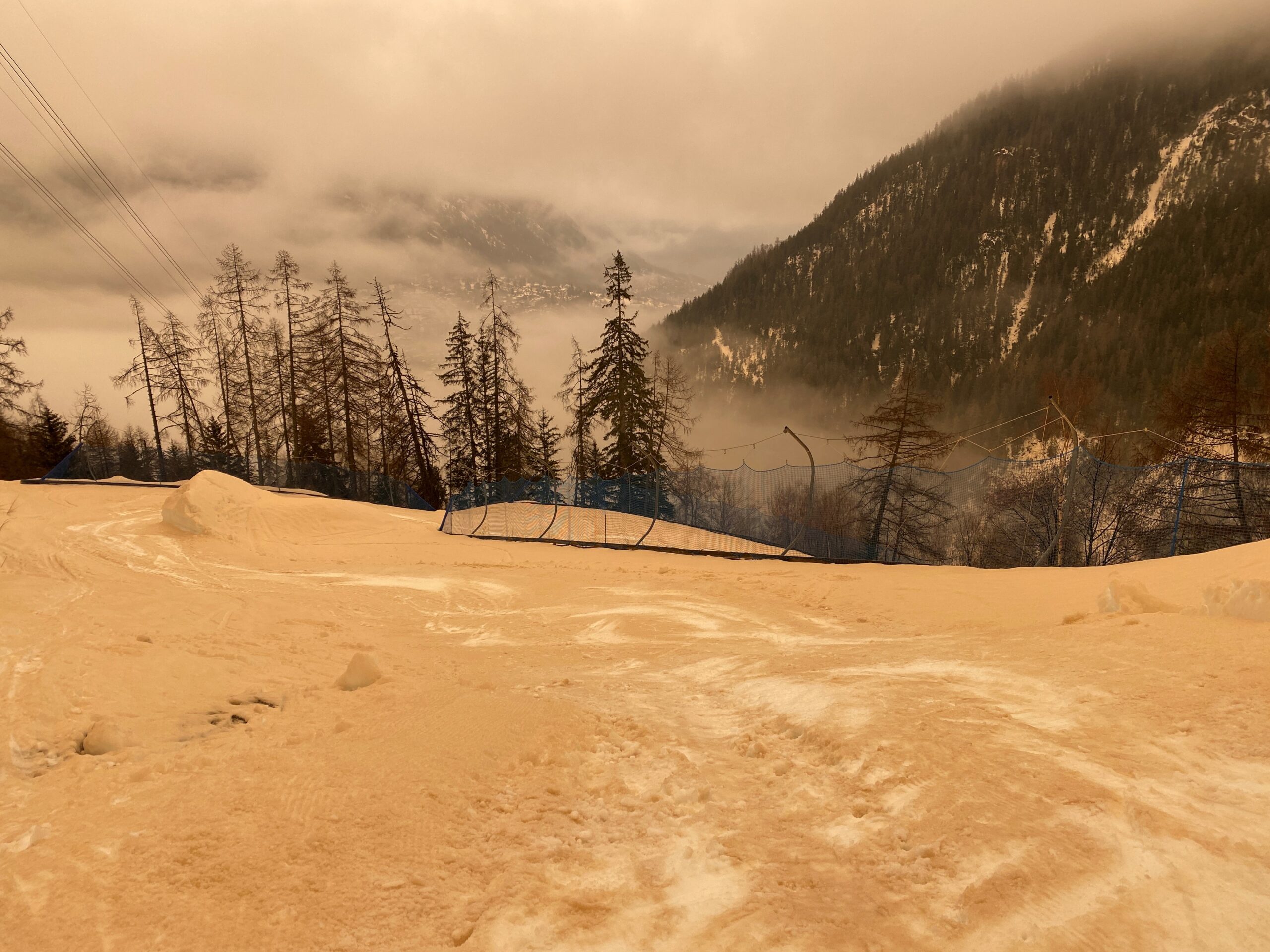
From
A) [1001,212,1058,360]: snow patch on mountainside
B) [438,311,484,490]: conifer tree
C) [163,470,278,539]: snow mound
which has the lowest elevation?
[163,470,278,539]: snow mound

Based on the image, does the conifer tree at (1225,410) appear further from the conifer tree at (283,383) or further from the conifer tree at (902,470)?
the conifer tree at (283,383)

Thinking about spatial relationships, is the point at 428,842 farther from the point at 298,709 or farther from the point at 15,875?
the point at 298,709

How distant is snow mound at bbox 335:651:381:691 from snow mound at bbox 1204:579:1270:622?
696 cm

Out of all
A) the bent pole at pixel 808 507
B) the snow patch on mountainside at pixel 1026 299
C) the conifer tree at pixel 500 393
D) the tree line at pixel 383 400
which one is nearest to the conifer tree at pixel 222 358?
the tree line at pixel 383 400


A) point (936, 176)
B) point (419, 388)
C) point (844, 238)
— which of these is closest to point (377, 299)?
point (419, 388)

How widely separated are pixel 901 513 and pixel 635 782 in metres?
16.8

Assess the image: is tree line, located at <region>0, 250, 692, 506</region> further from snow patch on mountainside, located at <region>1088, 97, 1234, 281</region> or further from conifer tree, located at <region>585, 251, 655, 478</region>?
snow patch on mountainside, located at <region>1088, 97, 1234, 281</region>

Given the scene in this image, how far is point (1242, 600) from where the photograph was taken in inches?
178

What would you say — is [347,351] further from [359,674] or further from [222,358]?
[359,674]

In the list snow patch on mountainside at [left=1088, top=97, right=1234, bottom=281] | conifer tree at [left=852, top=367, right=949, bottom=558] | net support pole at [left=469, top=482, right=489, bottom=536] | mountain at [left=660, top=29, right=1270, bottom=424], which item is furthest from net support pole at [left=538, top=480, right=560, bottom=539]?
snow patch on mountainside at [left=1088, top=97, right=1234, bottom=281]

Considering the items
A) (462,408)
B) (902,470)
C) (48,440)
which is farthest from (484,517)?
(48,440)

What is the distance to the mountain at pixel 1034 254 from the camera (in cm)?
8644

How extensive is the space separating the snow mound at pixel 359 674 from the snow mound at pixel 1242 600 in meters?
6.96

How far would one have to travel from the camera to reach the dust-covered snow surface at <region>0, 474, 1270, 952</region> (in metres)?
2.02
